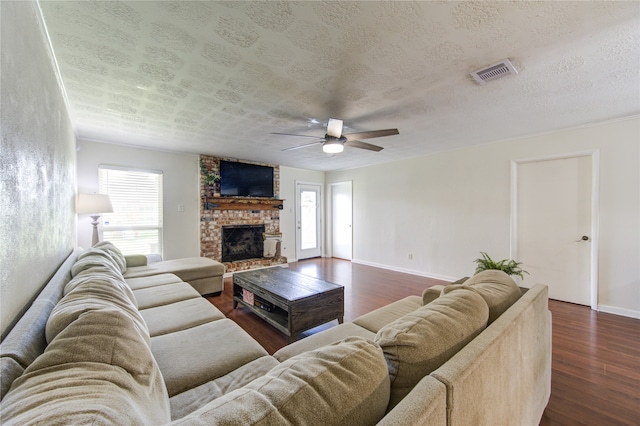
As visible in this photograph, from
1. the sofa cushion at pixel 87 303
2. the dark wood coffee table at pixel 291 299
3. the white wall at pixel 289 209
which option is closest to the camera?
the sofa cushion at pixel 87 303

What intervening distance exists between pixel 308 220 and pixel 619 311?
5384mm

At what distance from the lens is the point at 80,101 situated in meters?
2.53

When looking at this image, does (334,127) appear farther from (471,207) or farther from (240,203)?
(240,203)

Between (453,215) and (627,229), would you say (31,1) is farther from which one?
(627,229)

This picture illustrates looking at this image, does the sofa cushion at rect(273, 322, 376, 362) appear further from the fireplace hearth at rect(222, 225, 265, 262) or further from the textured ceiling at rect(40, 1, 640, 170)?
the fireplace hearth at rect(222, 225, 265, 262)

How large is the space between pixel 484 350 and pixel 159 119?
355 centimetres

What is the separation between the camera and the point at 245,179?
5410 millimetres

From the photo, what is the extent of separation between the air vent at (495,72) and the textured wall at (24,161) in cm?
262

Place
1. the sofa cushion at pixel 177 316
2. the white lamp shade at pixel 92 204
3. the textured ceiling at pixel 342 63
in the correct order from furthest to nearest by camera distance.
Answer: the white lamp shade at pixel 92 204 → the sofa cushion at pixel 177 316 → the textured ceiling at pixel 342 63

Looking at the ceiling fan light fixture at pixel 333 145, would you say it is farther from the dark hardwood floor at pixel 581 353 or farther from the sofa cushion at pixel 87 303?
the sofa cushion at pixel 87 303

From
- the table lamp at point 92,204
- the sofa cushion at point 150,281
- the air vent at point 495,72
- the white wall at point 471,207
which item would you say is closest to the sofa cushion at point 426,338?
the air vent at point 495,72

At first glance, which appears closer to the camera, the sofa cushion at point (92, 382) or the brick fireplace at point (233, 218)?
the sofa cushion at point (92, 382)

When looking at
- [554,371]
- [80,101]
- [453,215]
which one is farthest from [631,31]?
[80,101]

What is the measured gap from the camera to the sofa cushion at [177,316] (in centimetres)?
178
